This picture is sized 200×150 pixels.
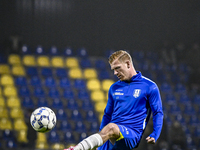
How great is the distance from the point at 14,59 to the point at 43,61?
1013 millimetres

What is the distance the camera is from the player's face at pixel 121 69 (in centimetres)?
381

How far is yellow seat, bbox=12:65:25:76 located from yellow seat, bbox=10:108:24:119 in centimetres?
167

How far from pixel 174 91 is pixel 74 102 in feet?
12.9

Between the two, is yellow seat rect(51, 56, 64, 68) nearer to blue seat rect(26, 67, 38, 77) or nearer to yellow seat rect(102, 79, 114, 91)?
blue seat rect(26, 67, 38, 77)

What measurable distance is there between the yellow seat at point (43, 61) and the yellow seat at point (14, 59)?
697 mm

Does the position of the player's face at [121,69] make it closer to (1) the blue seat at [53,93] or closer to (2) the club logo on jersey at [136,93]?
(2) the club logo on jersey at [136,93]

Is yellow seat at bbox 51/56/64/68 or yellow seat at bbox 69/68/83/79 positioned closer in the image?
yellow seat at bbox 69/68/83/79

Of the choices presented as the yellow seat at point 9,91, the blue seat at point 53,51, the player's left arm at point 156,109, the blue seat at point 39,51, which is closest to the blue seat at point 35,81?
the yellow seat at point 9,91

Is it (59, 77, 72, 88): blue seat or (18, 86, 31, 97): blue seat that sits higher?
(59, 77, 72, 88): blue seat

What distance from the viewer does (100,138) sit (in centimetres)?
334

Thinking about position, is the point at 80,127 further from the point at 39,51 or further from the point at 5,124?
the point at 39,51

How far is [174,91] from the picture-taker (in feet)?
38.3

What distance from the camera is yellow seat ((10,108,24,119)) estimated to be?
9.30 m

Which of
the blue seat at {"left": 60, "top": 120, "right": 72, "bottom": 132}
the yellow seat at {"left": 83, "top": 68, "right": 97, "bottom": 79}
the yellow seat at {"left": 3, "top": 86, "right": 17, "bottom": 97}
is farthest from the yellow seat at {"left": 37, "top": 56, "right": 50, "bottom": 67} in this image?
the blue seat at {"left": 60, "top": 120, "right": 72, "bottom": 132}
